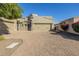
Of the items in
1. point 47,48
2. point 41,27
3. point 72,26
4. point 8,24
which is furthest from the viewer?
point 41,27

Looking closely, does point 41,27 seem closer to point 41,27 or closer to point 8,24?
point 41,27

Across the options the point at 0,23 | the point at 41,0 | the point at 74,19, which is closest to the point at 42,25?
the point at 74,19

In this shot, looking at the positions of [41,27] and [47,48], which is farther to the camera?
[41,27]

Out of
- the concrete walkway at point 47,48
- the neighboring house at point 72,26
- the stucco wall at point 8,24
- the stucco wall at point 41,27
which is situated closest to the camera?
the concrete walkway at point 47,48

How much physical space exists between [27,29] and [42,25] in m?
3.06

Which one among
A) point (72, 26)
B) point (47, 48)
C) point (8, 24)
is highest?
point (8, 24)

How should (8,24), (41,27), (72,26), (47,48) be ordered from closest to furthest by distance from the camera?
(47,48) < (72,26) < (8,24) < (41,27)

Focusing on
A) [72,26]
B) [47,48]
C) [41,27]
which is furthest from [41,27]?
[47,48]

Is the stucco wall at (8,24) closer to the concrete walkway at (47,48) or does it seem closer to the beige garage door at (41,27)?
the beige garage door at (41,27)

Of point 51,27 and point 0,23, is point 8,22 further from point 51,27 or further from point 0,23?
point 51,27

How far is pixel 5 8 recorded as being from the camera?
14.0 m

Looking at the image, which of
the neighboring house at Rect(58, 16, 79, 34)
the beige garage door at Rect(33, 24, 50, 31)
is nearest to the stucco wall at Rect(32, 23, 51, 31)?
the beige garage door at Rect(33, 24, 50, 31)

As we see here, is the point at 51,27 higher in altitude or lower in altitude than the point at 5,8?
lower

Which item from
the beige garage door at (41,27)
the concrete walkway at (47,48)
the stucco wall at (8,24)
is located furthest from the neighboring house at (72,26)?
the stucco wall at (8,24)
